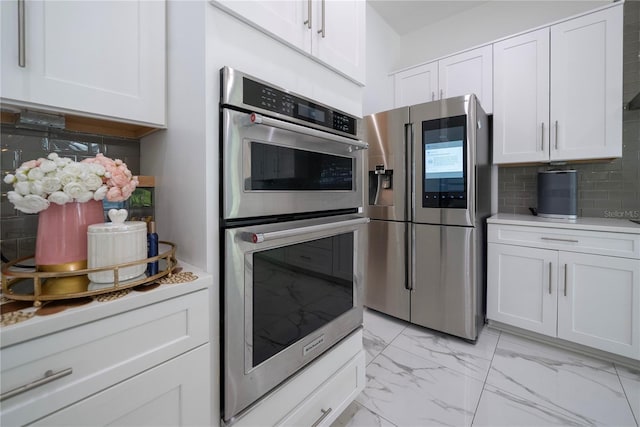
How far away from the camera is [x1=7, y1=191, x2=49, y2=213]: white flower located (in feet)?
2.00

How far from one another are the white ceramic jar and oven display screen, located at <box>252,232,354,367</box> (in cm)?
33

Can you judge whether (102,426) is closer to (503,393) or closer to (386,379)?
(386,379)

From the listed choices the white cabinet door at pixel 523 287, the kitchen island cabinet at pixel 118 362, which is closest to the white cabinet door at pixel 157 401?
the kitchen island cabinet at pixel 118 362

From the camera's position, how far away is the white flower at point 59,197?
2.08 feet

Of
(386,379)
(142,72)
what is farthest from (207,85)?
(386,379)

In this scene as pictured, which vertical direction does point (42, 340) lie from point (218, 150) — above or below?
below

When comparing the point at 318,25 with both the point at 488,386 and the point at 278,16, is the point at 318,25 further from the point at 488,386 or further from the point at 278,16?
the point at 488,386

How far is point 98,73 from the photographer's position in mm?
834

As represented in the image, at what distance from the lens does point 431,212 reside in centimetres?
213

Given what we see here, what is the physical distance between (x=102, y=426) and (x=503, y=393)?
6.28 ft

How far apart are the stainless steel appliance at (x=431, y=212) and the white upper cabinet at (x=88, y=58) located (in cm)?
182

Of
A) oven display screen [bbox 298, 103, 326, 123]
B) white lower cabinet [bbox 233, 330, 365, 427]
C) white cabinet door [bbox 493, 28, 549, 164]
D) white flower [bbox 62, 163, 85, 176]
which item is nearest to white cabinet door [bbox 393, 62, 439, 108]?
white cabinet door [bbox 493, 28, 549, 164]

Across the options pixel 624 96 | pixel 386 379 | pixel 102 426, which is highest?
pixel 624 96

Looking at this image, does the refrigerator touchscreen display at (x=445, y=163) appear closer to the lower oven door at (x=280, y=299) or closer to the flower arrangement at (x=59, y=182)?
the lower oven door at (x=280, y=299)
